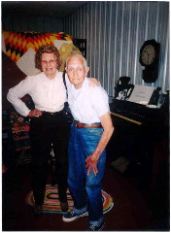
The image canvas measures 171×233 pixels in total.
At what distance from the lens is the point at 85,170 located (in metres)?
2.05

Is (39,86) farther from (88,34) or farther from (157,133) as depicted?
(88,34)

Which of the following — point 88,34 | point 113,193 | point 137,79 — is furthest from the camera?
point 88,34

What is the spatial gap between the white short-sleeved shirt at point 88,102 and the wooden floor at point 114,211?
3.28 ft

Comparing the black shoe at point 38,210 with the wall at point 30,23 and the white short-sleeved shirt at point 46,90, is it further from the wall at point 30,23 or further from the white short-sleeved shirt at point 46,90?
the wall at point 30,23

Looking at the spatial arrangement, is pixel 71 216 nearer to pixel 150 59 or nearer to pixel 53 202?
pixel 53 202

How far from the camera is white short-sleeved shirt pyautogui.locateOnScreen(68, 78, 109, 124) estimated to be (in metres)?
1.79

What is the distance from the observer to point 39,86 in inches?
79.3

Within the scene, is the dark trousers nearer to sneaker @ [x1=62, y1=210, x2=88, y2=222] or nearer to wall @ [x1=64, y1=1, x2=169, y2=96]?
sneaker @ [x1=62, y1=210, x2=88, y2=222]

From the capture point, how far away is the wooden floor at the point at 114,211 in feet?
7.02

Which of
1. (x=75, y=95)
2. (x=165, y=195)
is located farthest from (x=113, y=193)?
(x=75, y=95)

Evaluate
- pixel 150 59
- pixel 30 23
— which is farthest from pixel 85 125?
pixel 30 23

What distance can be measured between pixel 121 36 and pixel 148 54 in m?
0.62

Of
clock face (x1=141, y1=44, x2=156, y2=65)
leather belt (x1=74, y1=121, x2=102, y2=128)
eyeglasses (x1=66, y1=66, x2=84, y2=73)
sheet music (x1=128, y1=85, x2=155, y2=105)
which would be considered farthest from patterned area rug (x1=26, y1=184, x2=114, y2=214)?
clock face (x1=141, y1=44, x2=156, y2=65)

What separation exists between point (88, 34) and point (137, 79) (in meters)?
1.38
